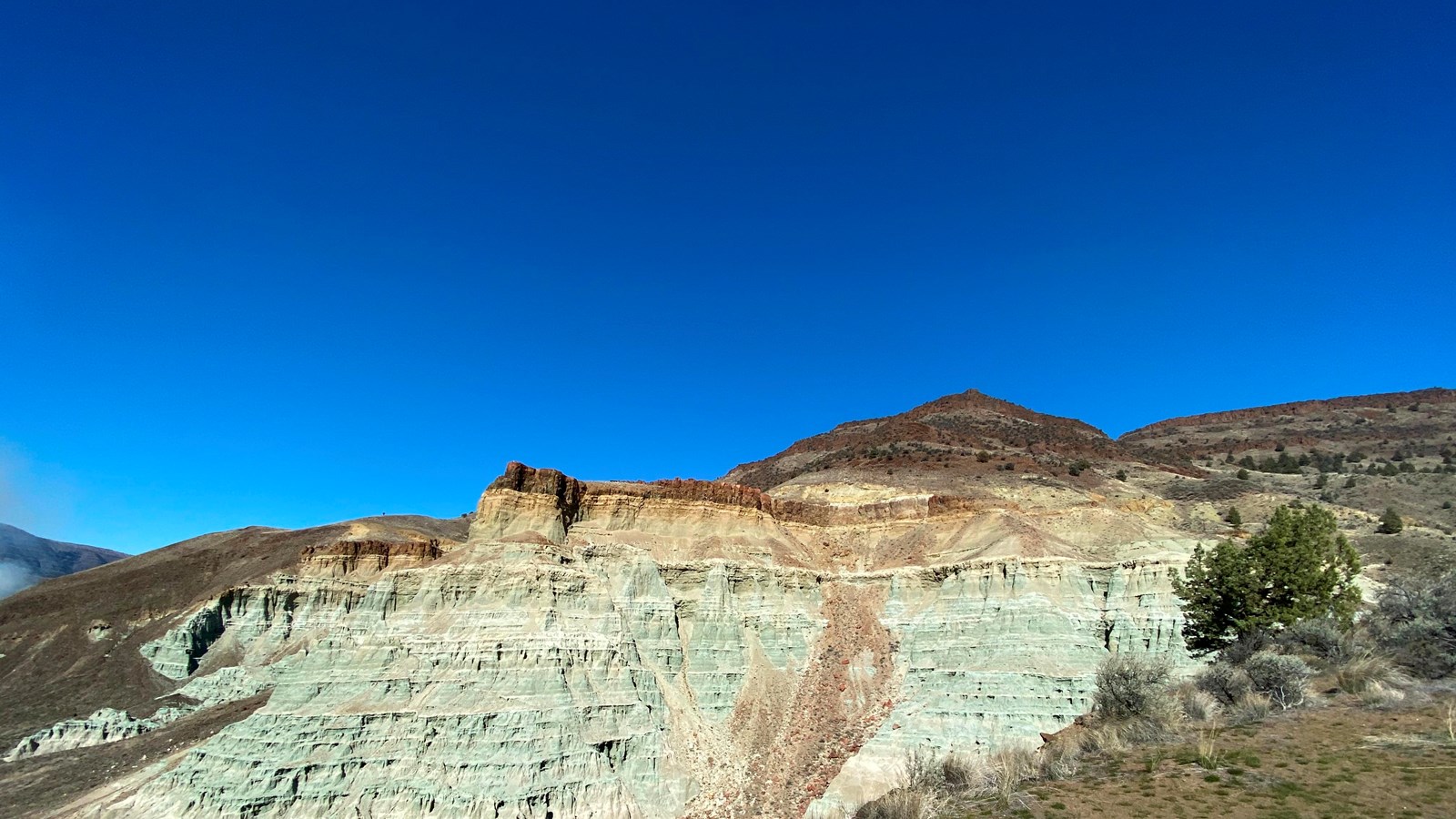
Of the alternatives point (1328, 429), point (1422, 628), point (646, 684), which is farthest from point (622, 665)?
point (1328, 429)

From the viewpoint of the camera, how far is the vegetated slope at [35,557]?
132 metres

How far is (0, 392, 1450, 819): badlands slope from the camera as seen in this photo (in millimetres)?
28844

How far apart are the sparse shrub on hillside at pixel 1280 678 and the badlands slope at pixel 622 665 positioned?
13165mm

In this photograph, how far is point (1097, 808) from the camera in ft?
39.8

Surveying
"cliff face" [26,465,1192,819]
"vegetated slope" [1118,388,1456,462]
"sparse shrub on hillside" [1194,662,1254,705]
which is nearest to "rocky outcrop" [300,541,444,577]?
"cliff face" [26,465,1192,819]

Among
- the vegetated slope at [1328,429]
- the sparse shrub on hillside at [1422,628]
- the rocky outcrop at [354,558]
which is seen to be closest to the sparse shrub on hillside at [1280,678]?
the sparse shrub on hillside at [1422,628]

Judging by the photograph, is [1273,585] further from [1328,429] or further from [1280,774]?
[1328,429]

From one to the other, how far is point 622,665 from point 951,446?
56.9 m

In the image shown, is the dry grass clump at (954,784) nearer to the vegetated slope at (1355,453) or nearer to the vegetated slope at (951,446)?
the vegetated slope at (1355,453)

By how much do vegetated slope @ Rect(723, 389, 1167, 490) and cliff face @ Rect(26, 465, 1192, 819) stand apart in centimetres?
2721

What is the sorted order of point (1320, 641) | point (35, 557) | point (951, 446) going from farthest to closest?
point (35, 557) < point (951, 446) < point (1320, 641)

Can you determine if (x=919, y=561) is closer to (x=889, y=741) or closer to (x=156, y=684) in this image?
(x=889, y=741)

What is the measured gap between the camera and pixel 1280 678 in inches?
670

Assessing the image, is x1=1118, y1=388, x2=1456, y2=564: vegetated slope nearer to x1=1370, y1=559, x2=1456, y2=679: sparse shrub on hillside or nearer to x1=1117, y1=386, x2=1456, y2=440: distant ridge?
x1=1117, y1=386, x2=1456, y2=440: distant ridge
